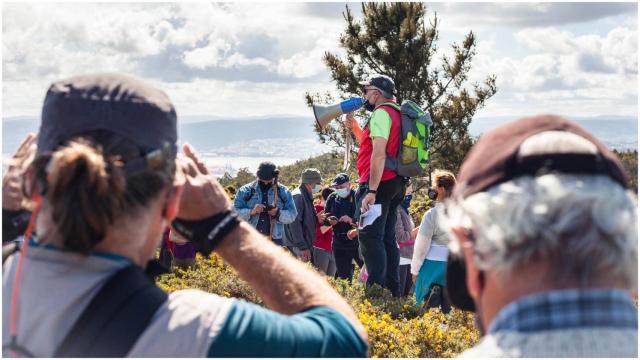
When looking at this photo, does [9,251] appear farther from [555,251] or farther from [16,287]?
[555,251]

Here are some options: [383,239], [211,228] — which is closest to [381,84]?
[383,239]

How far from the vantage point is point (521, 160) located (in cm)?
146

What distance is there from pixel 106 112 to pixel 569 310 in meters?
1.13

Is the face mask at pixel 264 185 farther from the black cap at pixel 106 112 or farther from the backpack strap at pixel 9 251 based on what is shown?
the black cap at pixel 106 112

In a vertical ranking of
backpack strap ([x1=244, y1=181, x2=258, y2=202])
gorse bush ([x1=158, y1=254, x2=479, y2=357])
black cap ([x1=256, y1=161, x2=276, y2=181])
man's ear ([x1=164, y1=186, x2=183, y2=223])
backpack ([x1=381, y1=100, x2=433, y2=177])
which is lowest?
gorse bush ([x1=158, y1=254, x2=479, y2=357])

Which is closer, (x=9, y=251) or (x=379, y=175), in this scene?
(x=9, y=251)

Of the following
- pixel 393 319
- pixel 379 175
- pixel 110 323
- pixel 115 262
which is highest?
pixel 115 262

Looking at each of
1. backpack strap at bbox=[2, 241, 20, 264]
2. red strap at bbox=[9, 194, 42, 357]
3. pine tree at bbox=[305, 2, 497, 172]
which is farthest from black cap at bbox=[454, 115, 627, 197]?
pine tree at bbox=[305, 2, 497, 172]

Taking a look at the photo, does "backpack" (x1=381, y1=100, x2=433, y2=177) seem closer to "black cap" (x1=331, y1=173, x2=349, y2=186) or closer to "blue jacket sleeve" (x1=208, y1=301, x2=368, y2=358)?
"black cap" (x1=331, y1=173, x2=349, y2=186)

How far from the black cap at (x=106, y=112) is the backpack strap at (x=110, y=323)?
0.35m

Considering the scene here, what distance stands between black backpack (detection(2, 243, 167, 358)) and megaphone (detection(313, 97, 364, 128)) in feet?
17.9

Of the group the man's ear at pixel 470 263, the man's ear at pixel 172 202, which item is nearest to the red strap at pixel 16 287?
the man's ear at pixel 172 202

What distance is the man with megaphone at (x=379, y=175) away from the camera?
627cm

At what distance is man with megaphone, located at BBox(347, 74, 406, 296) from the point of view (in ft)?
20.6
